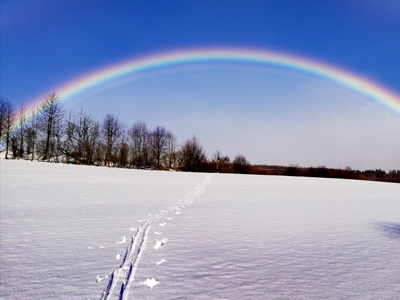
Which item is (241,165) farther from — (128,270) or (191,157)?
(128,270)

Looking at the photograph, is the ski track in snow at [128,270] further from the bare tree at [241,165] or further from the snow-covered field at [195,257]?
the bare tree at [241,165]

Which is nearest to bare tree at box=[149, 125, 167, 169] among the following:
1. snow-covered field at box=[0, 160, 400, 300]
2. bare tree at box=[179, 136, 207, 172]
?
bare tree at box=[179, 136, 207, 172]

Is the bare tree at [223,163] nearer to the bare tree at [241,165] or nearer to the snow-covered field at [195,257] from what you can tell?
the bare tree at [241,165]

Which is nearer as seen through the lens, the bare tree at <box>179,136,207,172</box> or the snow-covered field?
the snow-covered field

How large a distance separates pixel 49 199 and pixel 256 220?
8339 millimetres

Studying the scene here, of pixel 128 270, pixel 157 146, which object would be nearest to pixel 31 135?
pixel 157 146

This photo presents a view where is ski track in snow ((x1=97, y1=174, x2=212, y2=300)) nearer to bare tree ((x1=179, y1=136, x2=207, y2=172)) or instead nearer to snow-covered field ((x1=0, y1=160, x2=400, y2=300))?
snow-covered field ((x1=0, y1=160, x2=400, y2=300))

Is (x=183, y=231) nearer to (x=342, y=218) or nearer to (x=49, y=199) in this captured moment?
(x=342, y=218)

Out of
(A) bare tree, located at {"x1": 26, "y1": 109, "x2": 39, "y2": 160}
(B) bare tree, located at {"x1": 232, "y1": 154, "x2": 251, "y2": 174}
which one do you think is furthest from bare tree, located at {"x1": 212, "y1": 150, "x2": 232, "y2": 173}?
(A) bare tree, located at {"x1": 26, "y1": 109, "x2": 39, "y2": 160}

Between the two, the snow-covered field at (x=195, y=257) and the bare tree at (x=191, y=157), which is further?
the bare tree at (x=191, y=157)

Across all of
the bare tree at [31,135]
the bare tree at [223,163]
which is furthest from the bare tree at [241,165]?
the bare tree at [31,135]

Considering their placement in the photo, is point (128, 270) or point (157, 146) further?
point (157, 146)

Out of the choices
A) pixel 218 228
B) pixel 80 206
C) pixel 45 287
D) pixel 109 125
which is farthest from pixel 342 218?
pixel 109 125

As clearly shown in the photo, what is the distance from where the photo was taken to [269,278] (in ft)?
10.8
